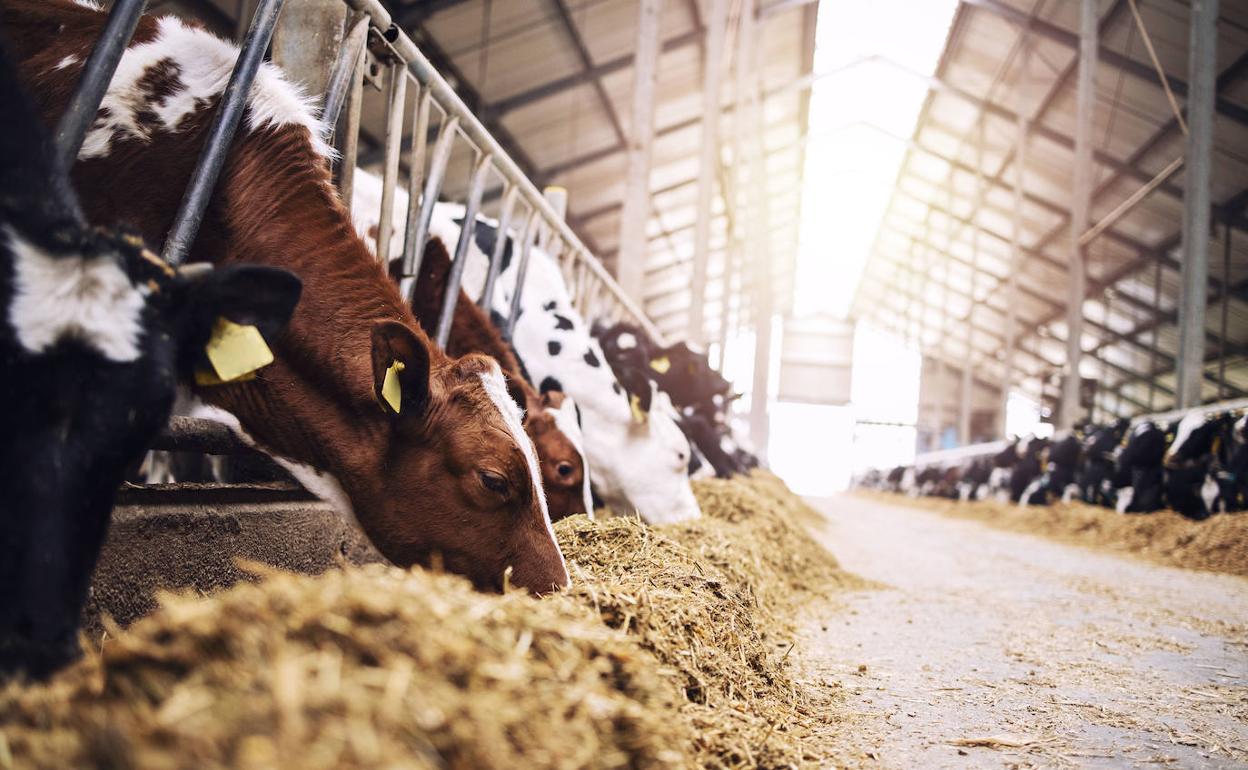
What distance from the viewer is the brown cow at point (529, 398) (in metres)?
3.25

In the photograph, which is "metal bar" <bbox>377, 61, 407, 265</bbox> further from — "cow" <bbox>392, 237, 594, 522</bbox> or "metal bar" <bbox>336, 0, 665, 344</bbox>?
"cow" <bbox>392, 237, 594, 522</bbox>

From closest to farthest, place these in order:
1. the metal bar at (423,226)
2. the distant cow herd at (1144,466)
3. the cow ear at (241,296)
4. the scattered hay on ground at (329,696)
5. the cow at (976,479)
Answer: the scattered hay on ground at (329,696) → the cow ear at (241,296) → the metal bar at (423,226) → the distant cow herd at (1144,466) → the cow at (976,479)

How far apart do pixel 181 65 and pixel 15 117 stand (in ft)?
4.42

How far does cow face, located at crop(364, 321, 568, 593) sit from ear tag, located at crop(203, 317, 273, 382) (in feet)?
1.93

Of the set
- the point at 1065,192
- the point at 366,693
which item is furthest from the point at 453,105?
the point at 1065,192

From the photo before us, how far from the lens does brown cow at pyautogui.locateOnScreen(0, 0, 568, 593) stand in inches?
85.7

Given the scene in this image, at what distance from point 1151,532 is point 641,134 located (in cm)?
634

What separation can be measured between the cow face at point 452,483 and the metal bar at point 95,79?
76 centimetres

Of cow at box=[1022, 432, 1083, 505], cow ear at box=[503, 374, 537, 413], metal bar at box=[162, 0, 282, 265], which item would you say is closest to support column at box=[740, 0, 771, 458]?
cow at box=[1022, 432, 1083, 505]

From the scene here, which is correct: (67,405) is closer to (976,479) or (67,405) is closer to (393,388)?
(393,388)

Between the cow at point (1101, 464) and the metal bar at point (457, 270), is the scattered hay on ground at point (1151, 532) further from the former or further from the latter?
the metal bar at point (457, 270)

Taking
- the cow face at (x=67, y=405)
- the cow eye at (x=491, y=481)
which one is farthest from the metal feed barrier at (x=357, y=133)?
the cow eye at (x=491, y=481)

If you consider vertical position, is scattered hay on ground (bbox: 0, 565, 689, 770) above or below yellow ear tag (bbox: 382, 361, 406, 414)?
below

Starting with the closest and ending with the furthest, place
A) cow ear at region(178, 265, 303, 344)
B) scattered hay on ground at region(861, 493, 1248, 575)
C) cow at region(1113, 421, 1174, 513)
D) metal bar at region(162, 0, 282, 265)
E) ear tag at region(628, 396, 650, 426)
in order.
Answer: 1. cow ear at region(178, 265, 303, 344)
2. metal bar at region(162, 0, 282, 265)
3. ear tag at region(628, 396, 650, 426)
4. scattered hay on ground at region(861, 493, 1248, 575)
5. cow at region(1113, 421, 1174, 513)
